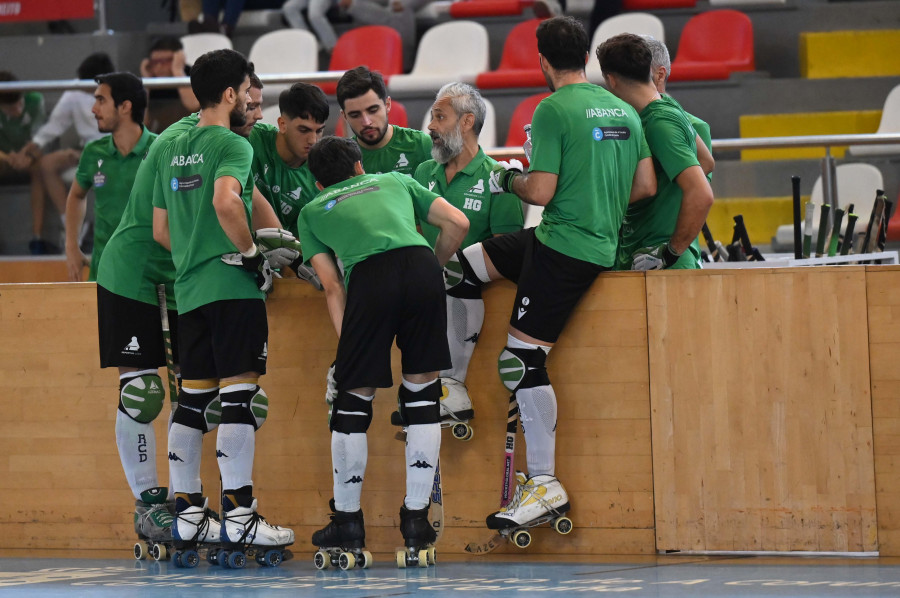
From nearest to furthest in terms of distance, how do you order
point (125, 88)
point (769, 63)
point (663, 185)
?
point (663, 185)
point (125, 88)
point (769, 63)

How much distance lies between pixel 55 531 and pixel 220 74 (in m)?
2.32

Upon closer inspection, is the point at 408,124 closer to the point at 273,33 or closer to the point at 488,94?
the point at 488,94

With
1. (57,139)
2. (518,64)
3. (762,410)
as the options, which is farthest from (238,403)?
(518,64)

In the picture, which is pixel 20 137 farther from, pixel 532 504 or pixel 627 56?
pixel 532 504

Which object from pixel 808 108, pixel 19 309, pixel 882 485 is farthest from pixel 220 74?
pixel 808 108

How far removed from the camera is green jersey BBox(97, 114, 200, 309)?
4.92 m

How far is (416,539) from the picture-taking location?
14.6ft

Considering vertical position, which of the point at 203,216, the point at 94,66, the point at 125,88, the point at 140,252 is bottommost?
the point at 140,252

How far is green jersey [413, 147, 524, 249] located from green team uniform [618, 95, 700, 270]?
51cm

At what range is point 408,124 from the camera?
9.93 m

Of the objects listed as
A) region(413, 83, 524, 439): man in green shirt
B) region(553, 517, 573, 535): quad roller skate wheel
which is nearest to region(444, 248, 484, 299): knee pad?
region(413, 83, 524, 439): man in green shirt

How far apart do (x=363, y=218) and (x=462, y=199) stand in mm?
738

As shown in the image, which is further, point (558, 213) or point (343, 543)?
point (558, 213)

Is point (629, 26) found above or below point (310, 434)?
above
